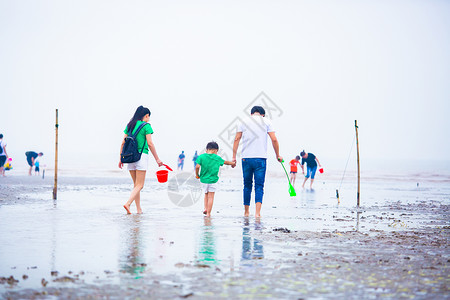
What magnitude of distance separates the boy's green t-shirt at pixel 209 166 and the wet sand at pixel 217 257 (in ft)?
2.89

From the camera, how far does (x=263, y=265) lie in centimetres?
577

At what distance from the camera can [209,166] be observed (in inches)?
444

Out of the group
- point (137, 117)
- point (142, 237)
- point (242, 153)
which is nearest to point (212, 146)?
point (242, 153)

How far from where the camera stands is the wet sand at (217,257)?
4.68 meters

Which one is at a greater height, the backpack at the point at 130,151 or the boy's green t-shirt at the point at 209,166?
the backpack at the point at 130,151

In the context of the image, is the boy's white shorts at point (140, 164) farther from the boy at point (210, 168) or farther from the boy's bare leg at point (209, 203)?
the boy's bare leg at point (209, 203)

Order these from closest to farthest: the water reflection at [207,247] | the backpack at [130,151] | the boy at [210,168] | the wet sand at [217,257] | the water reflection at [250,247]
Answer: the wet sand at [217,257] < the water reflection at [207,247] < the water reflection at [250,247] < the backpack at [130,151] < the boy at [210,168]

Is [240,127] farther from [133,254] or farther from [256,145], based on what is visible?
[133,254]

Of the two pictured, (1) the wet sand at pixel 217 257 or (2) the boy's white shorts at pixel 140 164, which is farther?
(2) the boy's white shorts at pixel 140 164

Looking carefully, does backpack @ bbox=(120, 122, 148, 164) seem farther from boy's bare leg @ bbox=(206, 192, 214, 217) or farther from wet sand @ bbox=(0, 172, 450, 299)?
boy's bare leg @ bbox=(206, 192, 214, 217)

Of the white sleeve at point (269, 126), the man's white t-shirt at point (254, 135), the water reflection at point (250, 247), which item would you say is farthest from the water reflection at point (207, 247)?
the white sleeve at point (269, 126)

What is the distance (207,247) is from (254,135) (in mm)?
4427

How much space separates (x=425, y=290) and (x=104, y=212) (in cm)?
785

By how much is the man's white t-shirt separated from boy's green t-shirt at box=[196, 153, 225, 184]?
61cm
